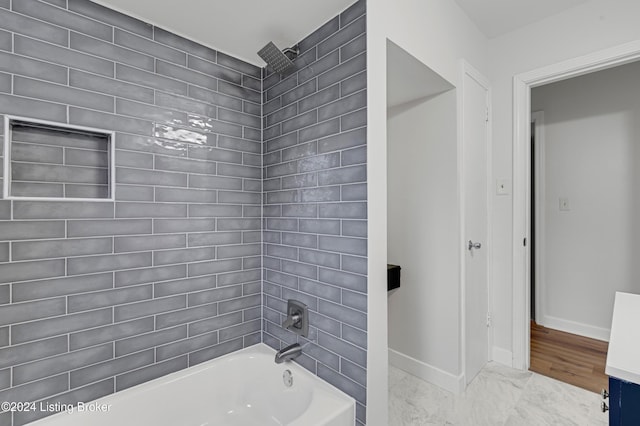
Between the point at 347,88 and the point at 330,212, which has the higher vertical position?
the point at 347,88

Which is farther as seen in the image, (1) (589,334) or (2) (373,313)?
(1) (589,334)

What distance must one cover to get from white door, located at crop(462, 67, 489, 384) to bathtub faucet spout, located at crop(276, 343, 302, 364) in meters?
1.20

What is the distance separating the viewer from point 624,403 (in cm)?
80

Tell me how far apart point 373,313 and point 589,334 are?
9.21 feet

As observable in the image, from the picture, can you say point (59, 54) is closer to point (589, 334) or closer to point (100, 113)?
point (100, 113)

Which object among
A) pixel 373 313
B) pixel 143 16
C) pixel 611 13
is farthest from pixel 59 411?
pixel 611 13

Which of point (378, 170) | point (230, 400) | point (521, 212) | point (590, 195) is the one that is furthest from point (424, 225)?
point (590, 195)

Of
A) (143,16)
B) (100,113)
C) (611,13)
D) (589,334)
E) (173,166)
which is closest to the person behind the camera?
(100,113)

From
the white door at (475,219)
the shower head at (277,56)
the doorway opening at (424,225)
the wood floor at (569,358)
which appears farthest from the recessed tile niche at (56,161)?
the wood floor at (569,358)

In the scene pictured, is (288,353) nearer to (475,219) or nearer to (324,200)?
(324,200)

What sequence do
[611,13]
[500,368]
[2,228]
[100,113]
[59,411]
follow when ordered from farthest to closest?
[500,368], [611,13], [100,113], [59,411], [2,228]

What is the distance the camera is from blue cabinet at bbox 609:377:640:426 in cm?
79

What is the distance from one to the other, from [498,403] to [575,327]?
169 centimetres

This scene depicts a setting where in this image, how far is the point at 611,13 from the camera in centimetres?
193
